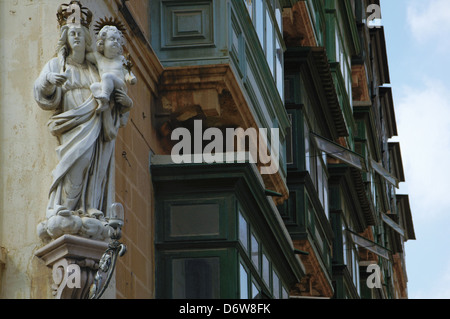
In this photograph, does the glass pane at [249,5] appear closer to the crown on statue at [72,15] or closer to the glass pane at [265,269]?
the glass pane at [265,269]

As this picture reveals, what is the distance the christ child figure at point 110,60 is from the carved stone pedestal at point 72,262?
1.50m

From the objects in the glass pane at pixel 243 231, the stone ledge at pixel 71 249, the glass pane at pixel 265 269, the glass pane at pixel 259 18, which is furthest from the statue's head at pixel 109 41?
the glass pane at pixel 265 269

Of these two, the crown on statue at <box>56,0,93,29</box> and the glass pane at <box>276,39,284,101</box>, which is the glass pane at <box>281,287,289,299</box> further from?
the crown on statue at <box>56,0,93,29</box>

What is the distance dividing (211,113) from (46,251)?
16.9 feet

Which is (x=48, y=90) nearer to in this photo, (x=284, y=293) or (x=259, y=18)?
(x=259, y=18)

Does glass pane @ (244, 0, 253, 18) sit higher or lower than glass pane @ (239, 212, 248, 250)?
higher

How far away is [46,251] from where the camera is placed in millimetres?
13539

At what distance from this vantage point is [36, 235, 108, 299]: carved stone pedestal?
13422mm

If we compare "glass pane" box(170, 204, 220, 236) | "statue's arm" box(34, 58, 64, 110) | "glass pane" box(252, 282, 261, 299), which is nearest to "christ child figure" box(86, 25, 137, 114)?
"statue's arm" box(34, 58, 64, 110)

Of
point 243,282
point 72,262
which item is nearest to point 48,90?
point 72,262

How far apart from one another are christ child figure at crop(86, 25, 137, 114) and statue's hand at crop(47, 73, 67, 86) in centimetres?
32

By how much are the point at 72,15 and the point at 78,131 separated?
1364 millimetres

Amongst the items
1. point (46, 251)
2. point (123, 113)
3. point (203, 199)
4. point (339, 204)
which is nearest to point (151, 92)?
point (203, 199)

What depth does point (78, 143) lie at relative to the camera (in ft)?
45.3
